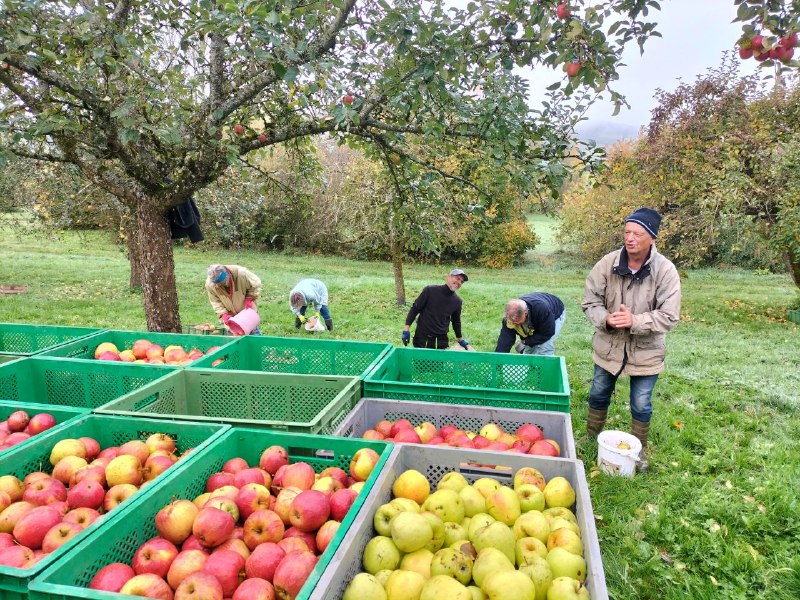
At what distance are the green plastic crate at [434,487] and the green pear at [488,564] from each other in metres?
0.29

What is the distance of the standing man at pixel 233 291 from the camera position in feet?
19.7

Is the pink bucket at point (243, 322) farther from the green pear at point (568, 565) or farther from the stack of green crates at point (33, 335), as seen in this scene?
the green pear at point (568, 565)

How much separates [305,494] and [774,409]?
6198 mm

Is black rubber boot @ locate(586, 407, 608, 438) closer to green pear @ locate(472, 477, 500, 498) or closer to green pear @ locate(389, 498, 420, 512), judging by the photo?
green pear @ locate(472, 477, 500, 498)

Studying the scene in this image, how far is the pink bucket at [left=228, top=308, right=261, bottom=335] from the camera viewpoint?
5363 mm

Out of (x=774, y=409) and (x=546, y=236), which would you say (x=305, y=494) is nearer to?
(x=774, y=409)

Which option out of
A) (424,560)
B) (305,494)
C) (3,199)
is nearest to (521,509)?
(424,560)

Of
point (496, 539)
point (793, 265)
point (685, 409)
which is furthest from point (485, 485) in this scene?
point (793, 265)

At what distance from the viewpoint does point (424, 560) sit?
1.95 metres

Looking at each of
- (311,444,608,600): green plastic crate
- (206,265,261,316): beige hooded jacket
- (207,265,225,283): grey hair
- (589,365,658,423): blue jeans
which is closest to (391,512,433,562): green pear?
(311,444,608,600): green plastic crate

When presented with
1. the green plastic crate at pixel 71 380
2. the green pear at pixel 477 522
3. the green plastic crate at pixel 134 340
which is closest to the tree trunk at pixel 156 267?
the green plastic crate at pixel 134 340

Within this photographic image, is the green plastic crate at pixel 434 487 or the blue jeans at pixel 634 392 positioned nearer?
the green plastic crate at pixel 434 487

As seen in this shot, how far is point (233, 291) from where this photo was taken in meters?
6.11

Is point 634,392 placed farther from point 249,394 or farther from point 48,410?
point 48,410
